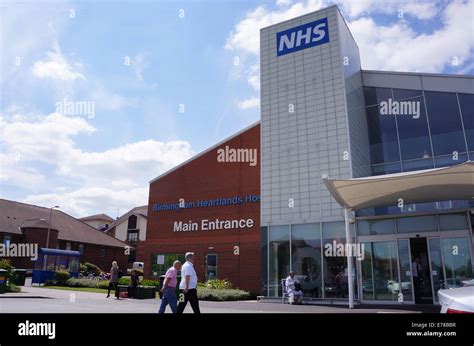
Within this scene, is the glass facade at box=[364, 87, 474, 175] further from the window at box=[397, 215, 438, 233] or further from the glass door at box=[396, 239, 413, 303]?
the glass door at box=[396, 239, 413, 303]

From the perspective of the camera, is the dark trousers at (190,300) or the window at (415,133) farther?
the window at (415,133)

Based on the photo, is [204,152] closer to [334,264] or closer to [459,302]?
[334,264]

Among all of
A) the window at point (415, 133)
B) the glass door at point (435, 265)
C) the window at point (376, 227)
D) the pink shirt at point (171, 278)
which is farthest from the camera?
the window at point (415, 133)

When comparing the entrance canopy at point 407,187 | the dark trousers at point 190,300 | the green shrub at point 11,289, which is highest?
the entrance canopy at point 407,187

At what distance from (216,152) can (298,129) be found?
9165 millimetres

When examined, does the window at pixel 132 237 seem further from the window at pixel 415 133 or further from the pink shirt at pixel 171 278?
the pink shirt at pixel 171 278

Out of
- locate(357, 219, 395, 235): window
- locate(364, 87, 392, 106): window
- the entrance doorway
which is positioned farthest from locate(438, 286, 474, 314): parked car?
locate(364, 87, 392, 106): window

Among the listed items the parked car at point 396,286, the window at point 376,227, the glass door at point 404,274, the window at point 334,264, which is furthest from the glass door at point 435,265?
the window at point 334,264

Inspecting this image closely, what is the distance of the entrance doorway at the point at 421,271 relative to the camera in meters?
15.4

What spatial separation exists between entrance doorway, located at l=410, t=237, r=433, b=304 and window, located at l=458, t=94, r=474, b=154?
4.52 metres

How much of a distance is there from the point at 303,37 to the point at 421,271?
13056 mm

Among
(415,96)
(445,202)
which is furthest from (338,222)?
(415,96)

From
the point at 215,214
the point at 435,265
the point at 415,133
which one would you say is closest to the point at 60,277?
the point at 215,214

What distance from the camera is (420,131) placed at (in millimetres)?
18516
